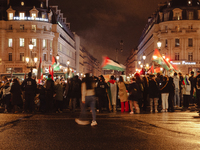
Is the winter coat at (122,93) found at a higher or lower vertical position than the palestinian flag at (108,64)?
lower

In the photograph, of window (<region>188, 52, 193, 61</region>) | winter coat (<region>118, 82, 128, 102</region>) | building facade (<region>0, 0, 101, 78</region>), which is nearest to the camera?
winter coat (<region>118, 82, 128, 102</region>)

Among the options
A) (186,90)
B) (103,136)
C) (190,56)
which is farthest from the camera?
(190,56)

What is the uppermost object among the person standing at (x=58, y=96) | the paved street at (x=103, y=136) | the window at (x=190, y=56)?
the window at (x=190, y=56)

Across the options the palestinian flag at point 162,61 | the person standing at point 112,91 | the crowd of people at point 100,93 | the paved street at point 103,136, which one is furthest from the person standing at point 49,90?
the palestinian flag at point 162,61

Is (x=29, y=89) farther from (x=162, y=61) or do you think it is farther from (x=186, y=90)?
(x=162, y=61)

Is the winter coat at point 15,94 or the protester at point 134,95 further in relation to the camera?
the winter coat at point 15,94

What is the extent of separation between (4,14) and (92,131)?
57.0m

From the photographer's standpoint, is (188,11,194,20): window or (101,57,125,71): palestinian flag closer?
(101,57,125,71): palestinian flag

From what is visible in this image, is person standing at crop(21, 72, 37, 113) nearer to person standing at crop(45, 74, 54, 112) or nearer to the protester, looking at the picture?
person standing at crop(45, 74, 54, 112)

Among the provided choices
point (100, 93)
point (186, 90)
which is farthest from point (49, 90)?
point (186, 90)

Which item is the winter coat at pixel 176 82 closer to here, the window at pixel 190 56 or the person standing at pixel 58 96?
the person standing at pixel 58 96

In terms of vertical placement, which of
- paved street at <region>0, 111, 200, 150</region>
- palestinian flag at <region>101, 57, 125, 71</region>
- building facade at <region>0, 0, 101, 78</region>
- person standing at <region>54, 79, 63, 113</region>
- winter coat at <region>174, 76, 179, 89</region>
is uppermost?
building facade at <region>0, 0, 101, 78</region>

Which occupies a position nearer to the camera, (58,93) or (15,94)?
(15,94)

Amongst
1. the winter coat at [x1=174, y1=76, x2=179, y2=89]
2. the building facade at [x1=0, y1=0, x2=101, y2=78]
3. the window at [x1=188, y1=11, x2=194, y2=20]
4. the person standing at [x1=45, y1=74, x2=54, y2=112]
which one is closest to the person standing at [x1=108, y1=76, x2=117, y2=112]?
the person standing at [x1=45, y1=74, x2=54, y2=112]
